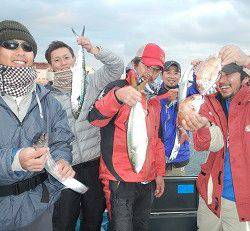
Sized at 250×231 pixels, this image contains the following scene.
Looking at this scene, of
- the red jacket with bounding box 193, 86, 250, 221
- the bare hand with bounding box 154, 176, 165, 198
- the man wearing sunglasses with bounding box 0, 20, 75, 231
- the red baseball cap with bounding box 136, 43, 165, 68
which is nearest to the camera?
the man wearing sunglasses with bounding box 0, 20, 75, 231

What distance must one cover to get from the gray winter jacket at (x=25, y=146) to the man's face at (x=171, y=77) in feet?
10.6

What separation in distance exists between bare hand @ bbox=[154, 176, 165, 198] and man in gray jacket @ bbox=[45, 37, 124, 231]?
0.66 metres

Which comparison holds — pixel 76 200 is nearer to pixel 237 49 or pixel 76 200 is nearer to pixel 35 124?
pixel 35 124

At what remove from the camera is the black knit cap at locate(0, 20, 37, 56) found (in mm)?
2727

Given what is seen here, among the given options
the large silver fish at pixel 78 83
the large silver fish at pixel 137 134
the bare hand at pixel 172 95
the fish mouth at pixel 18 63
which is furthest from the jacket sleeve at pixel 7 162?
the bare hand at pixel 172 95

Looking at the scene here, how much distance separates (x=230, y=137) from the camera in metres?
3.55

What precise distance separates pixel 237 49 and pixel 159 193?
1.96 m

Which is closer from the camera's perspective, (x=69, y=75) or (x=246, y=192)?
(x=246, y=192)

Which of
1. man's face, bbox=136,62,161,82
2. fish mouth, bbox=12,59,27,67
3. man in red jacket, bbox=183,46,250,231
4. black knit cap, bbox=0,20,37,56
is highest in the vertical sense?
black knit cap, bbox=0,20,37,56

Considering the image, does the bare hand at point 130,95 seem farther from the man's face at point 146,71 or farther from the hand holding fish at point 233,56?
the hand holding fish at point 233,56

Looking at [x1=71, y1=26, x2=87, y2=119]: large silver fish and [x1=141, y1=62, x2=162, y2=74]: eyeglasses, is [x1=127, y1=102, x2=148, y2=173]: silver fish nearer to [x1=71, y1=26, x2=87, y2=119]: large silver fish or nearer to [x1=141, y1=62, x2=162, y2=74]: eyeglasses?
[x1=71, y1=26, x2=87, y2=119]: large silver fish

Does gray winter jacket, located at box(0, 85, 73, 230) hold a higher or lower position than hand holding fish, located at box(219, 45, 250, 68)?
lower

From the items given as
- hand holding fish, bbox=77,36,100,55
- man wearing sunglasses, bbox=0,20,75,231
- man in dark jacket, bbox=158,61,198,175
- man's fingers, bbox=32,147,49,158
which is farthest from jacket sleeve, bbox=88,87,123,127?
man in dark jacket, bbox=158,61,198,175

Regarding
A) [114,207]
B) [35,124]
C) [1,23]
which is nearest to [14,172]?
[35,124]
